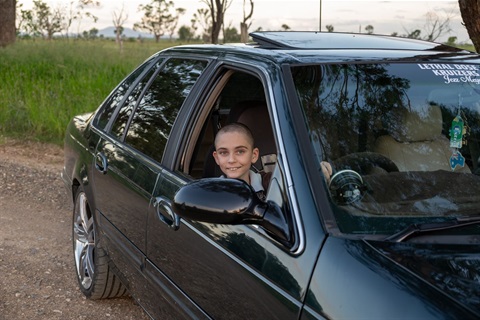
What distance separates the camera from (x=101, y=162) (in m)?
3.99

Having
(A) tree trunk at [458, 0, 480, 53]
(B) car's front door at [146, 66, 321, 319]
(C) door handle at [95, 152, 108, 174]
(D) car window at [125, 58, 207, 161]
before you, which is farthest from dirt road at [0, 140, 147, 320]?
(A) tree trunk at [458, 0, 480, 53]

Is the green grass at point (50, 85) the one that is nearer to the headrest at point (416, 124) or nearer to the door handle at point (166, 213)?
the door handle at point (166, 213)

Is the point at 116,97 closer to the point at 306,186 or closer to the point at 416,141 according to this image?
the point at 416,141

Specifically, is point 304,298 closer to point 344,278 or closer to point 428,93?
point 344,278

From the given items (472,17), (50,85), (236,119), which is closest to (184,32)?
(50,85)

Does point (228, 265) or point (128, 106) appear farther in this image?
point (128, 106)

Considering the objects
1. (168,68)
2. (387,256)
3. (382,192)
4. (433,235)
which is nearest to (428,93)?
(382,192)

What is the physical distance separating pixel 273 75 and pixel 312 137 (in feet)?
1.16

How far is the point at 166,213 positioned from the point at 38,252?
277 cm

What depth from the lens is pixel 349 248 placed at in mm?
1982

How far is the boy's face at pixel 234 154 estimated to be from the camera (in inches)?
119

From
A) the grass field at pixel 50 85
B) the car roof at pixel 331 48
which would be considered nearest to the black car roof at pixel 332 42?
the car roof at pixel 331 48

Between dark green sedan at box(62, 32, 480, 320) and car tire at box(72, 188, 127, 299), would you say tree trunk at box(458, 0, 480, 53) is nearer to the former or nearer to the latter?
dark green sedan at box(62, 32, 480, 320)

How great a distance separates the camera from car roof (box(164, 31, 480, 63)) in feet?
9.23
